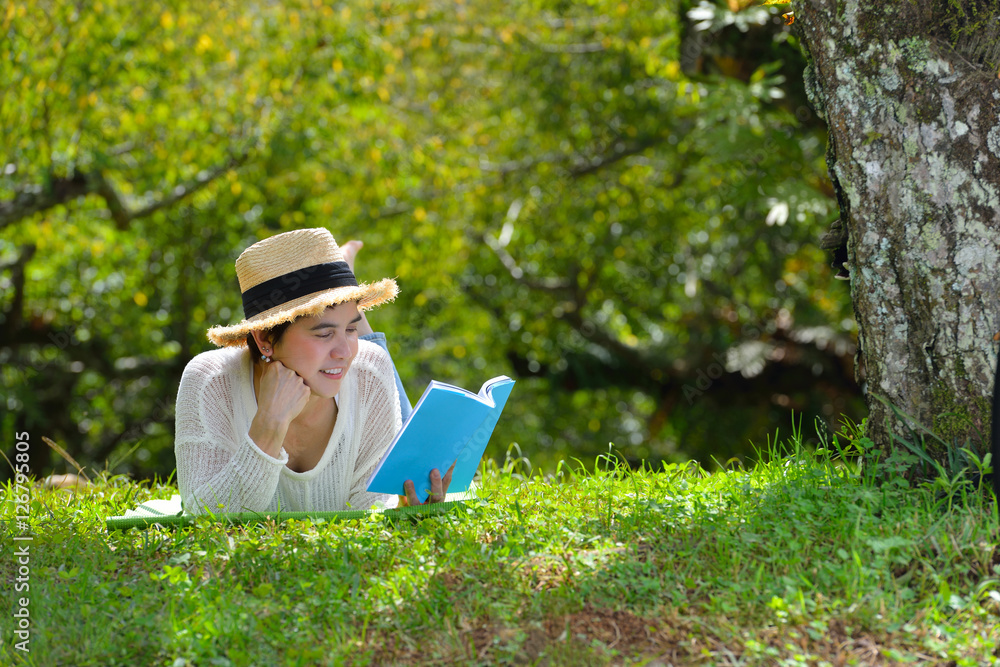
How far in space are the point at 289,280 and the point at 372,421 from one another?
2.40ft

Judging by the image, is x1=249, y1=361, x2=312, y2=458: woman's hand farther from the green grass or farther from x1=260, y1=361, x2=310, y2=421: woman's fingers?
the green grass

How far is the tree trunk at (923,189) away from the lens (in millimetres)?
2717

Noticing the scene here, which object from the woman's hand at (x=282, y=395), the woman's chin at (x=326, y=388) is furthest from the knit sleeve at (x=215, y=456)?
the woman's chin at (x=326, y=388)

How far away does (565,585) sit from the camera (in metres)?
2.48

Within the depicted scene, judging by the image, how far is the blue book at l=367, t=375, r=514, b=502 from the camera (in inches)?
112

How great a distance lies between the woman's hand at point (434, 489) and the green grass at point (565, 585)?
0.15 metres

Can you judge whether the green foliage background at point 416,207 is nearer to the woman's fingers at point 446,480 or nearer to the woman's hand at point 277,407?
the woman's fingers at point 446,480

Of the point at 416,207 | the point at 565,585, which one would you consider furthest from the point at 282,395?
the point at 416,207

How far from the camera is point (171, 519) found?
3070 millimetres

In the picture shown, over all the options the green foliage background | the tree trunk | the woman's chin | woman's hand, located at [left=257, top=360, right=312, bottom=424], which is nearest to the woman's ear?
woman's hand, located at [left=257, top=360, right=312, bottom=424]

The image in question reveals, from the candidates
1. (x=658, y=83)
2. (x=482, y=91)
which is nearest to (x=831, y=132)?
(x=658, y=83)

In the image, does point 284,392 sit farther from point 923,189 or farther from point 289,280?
point 923,189

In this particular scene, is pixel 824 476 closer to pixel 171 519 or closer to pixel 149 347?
pixel 171 519

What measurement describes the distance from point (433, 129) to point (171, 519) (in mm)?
8120
